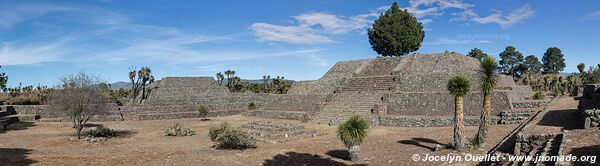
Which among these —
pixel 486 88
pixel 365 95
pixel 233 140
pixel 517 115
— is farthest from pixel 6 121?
pixel 517 115

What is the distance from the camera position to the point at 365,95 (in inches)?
1372

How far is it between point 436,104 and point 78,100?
81.8 feet

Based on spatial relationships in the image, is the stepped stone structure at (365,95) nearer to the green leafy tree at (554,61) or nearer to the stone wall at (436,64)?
the stone wall at (436,64)

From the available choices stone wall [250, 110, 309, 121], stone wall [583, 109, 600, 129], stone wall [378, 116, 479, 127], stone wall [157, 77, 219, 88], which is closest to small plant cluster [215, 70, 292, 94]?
stone wall [157, 77, 219, 88]

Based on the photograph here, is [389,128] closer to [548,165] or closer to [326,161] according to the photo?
[326,161]

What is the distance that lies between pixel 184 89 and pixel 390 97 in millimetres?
28680

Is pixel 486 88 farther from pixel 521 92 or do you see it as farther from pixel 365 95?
pixel 521 92

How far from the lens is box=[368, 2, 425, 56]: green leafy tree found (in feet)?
152

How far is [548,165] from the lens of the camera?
9844mm

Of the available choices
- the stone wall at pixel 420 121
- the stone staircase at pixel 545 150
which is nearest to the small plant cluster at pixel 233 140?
the stone staircase at pixel 545 150

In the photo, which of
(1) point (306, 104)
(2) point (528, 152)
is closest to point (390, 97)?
(1) point (306, 104)

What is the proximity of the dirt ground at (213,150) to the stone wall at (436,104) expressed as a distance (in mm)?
4021

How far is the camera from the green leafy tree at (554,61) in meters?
92.1

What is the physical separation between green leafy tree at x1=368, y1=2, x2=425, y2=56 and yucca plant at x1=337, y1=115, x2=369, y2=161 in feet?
107
